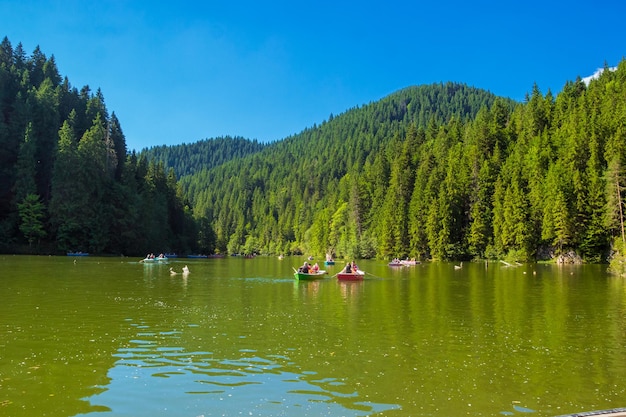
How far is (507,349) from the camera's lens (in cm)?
1906

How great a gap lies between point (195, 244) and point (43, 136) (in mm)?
58615

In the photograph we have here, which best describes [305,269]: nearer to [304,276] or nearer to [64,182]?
[304,276]

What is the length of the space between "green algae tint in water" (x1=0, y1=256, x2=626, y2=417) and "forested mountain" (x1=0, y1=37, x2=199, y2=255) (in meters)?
80.1

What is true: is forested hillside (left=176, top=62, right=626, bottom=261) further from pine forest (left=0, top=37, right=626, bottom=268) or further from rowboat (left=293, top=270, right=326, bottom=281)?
rowboat (left=293, top=270, right=326, bottom=281)

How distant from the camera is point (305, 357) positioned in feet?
57.2

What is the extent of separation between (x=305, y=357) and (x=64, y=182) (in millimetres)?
106175

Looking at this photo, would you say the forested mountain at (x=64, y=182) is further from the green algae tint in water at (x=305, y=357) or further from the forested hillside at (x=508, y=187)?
the green algae tint in water at (x=305, y=357)

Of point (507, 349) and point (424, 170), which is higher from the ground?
point (424, 170)

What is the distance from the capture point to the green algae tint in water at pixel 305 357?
41.2 ft

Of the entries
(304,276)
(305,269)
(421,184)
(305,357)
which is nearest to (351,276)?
(305,269)

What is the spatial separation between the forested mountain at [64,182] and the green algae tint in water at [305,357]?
80.1 metres

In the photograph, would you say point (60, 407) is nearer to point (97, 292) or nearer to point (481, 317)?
point (481, 317)

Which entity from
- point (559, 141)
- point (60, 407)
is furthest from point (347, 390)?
point (559, 141)

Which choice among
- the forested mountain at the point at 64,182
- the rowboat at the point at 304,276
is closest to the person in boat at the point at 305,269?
the rowboat at the point at 304,276
